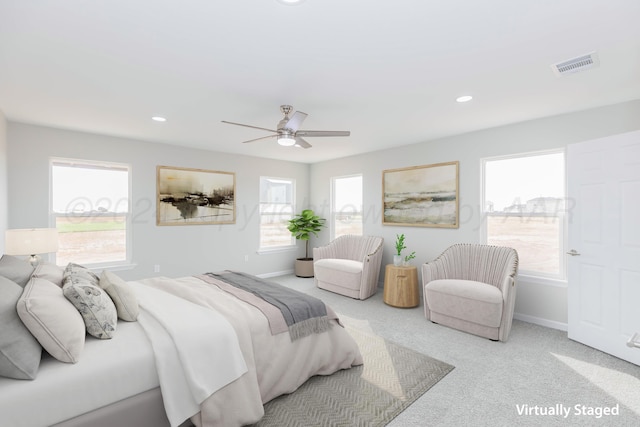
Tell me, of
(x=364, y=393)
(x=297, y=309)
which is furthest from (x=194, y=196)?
(x=364, y=393)

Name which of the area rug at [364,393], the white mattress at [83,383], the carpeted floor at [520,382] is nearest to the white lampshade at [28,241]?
the white mattress at [83,383]

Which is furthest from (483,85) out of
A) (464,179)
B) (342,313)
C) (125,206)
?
(125,206)

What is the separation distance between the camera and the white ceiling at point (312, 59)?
1.81 meters

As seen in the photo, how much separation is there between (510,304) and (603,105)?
2336 millimetres

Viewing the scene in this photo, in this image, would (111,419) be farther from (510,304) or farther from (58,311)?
(510,304)

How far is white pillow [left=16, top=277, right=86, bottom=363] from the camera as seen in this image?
162cm

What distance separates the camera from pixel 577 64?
2400 millimetres

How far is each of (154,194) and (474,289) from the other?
4.78 meters

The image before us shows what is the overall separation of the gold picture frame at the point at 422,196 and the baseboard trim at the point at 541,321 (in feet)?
4.63

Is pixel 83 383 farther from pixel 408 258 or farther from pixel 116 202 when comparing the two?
pixel 408 258

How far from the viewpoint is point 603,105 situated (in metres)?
3.37

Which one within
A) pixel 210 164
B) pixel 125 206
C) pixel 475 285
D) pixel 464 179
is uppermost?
pixel 210 164

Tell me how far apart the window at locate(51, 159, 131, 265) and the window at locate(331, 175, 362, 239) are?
3718 millimetres

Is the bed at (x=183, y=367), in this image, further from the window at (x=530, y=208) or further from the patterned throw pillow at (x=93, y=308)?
the window at (x=530, y=208)
